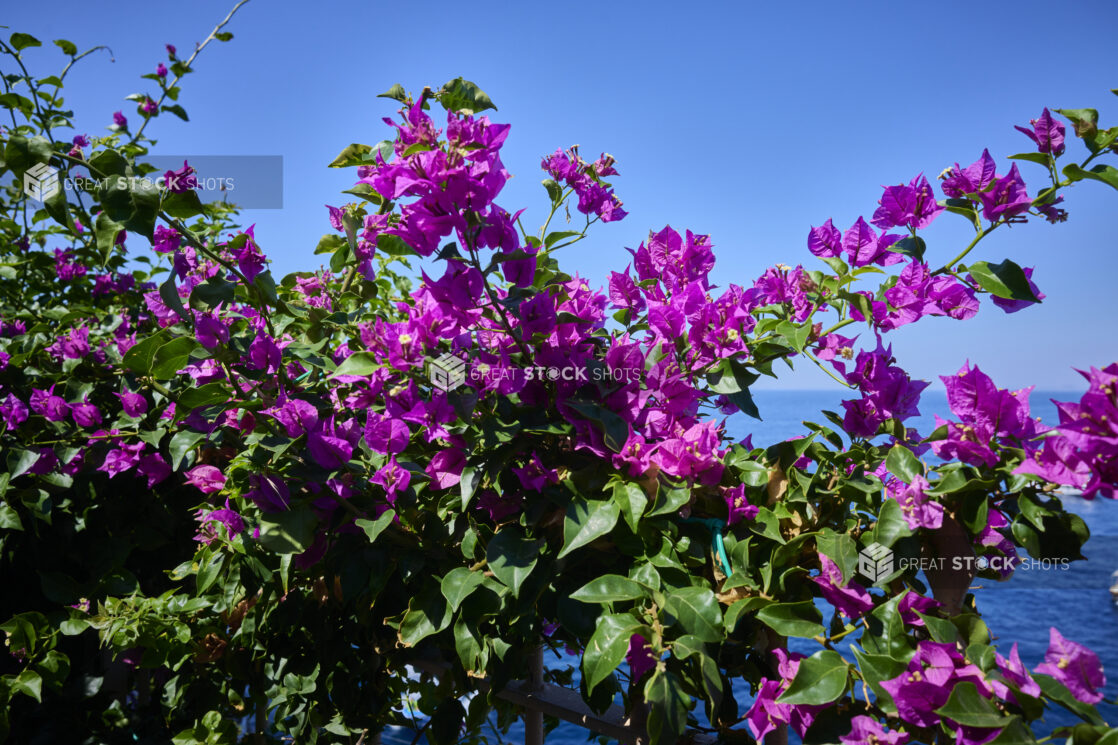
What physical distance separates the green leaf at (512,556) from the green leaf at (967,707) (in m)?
0.38

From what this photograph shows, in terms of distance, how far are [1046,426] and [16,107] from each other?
1.93m

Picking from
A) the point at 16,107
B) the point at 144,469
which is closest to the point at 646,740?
the point at 144,469

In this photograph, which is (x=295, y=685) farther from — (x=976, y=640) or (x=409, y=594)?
(x=976, y=640)

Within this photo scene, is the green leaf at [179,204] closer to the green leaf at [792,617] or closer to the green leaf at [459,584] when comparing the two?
the green leaf at [459,584]

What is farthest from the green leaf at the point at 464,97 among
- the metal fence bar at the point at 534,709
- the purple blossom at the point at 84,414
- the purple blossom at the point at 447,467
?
the purple blossom at the point at 84,414

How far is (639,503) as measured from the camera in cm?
67

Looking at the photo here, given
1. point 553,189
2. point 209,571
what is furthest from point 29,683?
point 553,189

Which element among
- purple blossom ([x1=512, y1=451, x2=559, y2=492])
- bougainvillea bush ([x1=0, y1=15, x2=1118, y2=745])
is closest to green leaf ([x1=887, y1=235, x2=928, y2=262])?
bougainvillea bush ([x1=0, y1=15, x2=1118, y2=745])

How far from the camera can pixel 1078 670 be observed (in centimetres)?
54

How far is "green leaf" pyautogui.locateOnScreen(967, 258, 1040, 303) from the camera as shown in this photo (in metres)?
0.67

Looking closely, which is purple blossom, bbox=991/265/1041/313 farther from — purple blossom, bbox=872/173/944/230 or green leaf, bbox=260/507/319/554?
green leaf, bbox=260/507/319/554

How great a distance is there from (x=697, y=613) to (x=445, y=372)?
35cm

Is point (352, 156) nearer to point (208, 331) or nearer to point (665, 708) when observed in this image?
point (208, 331)

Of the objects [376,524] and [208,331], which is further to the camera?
[208,331]
